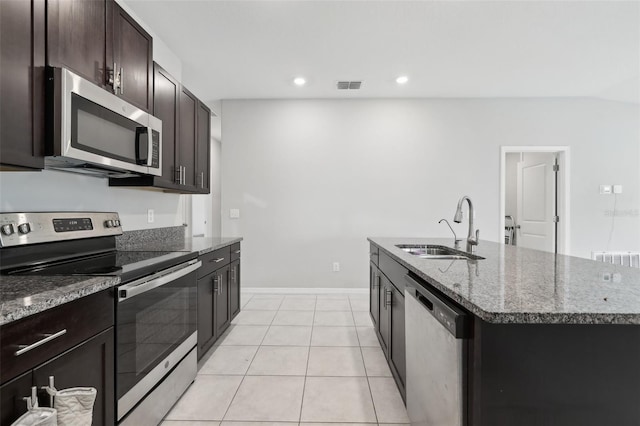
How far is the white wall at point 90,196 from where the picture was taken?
152 centimetres

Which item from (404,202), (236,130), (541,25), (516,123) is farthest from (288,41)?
(516,123)

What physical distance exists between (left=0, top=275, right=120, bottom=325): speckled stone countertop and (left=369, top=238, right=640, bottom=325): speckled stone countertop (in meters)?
1.27

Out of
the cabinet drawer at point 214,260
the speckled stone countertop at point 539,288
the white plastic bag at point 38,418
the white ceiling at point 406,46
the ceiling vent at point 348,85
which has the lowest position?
the white plastic bag at point 38,418

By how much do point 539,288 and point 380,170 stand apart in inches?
133

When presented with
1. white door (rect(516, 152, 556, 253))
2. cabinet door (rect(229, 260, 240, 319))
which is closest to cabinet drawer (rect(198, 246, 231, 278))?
cabinet door (rect(229, 260, 240, 319))

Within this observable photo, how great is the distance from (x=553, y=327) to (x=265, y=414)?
158cm

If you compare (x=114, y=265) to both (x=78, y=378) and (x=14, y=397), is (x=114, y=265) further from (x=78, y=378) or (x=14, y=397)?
(x=14, y=397)

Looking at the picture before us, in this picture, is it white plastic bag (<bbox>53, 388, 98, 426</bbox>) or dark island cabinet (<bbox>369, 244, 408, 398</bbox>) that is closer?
white plastic bag (<bbox>53, 388, 98, 426</bbox>)

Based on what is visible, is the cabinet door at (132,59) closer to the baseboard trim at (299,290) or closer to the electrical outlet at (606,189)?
the baseboard trim at (299,290)

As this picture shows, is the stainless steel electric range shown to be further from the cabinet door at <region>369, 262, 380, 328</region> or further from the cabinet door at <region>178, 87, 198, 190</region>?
the cabinet door at <region>369, 262, 380, 328</region>

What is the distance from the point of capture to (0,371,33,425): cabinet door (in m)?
0.81

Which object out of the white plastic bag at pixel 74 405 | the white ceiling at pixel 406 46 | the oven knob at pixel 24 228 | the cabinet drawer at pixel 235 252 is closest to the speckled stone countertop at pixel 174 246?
the cabinet drawer at pixel 235 252

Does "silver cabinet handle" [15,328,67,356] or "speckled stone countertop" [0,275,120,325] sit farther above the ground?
"speckled stone countertop" [0,275,120,325]

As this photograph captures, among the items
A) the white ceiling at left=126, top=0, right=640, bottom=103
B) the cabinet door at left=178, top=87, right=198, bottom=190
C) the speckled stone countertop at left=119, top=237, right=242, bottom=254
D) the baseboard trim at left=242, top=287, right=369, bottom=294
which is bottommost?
the baseboard trim at left=242, top=287, right=369, bottom=294
